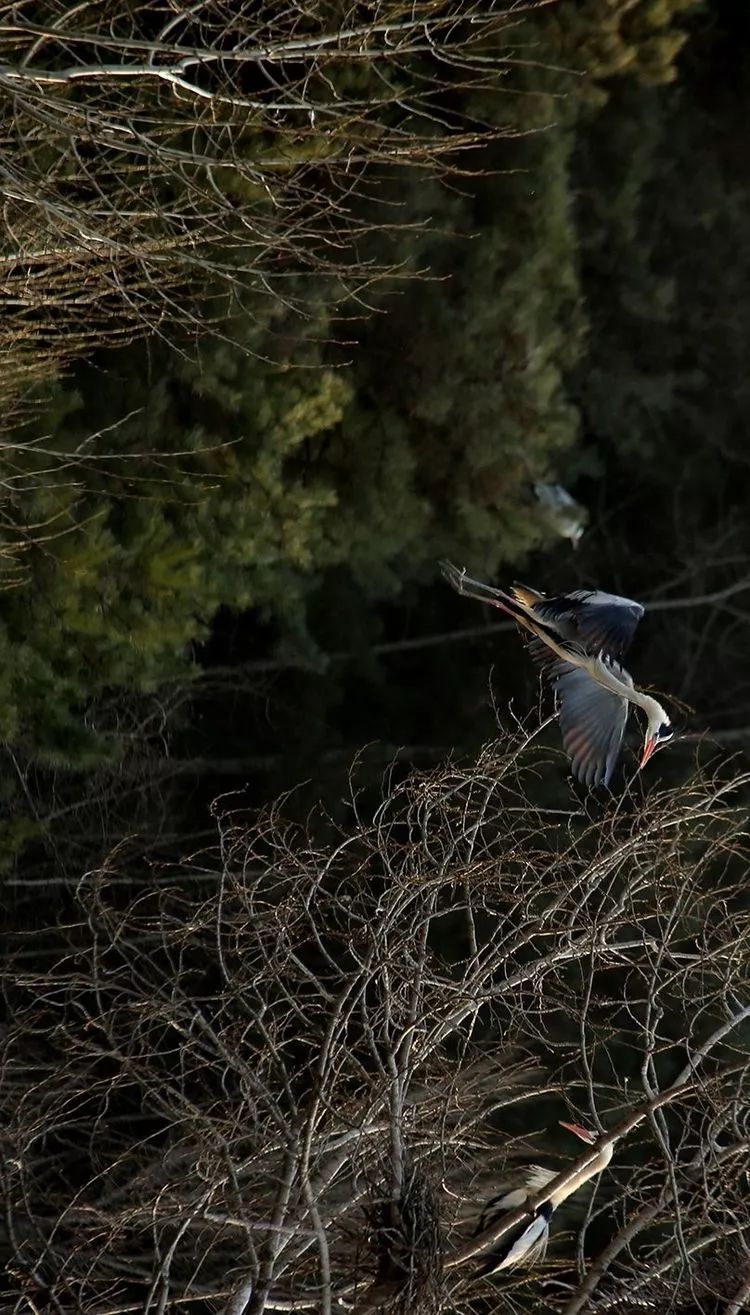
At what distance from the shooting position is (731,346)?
31.8 ft

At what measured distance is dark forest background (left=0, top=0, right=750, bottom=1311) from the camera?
5.34 m

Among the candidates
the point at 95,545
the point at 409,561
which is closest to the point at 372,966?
the point at 95,545

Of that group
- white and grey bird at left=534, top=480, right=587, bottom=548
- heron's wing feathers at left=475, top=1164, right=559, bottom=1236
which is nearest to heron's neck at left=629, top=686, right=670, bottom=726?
heron's wing feathers at left=475, top=1164, right=559, bottom=1236

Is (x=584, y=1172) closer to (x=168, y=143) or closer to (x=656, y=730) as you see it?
(x=656, y=730)

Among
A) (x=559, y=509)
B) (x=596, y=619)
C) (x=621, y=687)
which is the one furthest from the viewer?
(x=559, y=509)

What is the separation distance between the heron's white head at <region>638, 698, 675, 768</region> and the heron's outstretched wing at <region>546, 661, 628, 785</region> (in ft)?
0.42

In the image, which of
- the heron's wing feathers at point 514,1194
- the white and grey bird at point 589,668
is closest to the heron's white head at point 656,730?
the white and grey bird at point 589,668

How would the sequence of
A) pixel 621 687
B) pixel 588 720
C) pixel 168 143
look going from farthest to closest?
pixel 168 143 → pixel 588 720 → pixel 621 687

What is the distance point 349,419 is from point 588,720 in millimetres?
2729

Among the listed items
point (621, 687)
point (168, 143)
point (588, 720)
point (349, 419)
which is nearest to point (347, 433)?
point (349, 419)

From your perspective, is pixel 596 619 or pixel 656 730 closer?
pixel 596 619

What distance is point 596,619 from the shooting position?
4844 mm

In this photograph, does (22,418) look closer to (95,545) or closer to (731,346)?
(95,545)

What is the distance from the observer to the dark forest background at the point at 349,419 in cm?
534
